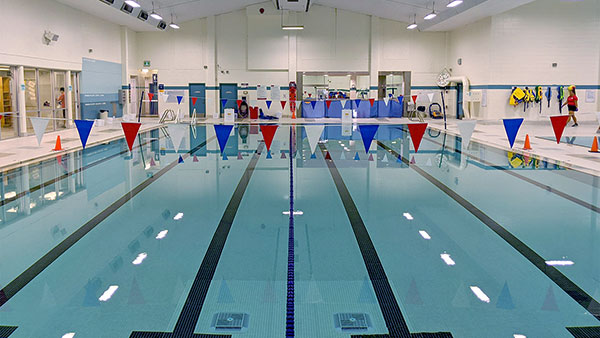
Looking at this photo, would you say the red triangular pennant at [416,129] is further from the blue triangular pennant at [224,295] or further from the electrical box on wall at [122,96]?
the electrical box on wall at [122,96]

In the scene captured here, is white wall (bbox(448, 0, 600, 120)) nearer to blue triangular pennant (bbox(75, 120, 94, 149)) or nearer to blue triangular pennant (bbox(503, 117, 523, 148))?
blue triangular pennant (bbox(503, 117, 523, 148))

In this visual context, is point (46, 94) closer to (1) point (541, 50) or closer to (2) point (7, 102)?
(2) point (7, 102)

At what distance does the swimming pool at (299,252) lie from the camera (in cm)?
323

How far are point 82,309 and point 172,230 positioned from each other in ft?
6.60

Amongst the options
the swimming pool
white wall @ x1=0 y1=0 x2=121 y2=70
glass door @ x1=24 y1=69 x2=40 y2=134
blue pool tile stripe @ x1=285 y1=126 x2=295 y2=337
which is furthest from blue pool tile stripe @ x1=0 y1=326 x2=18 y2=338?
glass door @ x1=24 y1=69 x2=40 y2=134

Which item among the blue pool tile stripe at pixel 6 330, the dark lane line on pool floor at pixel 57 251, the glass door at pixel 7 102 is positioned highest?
the glass door at pixel 7 102

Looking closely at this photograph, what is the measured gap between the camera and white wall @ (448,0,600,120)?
1959cm

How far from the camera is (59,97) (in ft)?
55.2

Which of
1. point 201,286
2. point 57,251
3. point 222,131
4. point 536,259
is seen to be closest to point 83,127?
point 222,131

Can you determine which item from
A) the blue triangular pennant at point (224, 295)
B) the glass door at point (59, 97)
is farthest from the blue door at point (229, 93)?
the blue triangular pennant at point (224, 295)

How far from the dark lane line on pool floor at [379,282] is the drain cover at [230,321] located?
2.76ft

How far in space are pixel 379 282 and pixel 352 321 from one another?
73 cm

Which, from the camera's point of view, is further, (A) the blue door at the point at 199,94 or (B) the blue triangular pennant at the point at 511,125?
(A) the blue door at the point at 199,94

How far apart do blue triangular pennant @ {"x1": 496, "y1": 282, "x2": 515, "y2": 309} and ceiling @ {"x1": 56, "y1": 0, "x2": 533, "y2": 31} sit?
14727 millimetres
